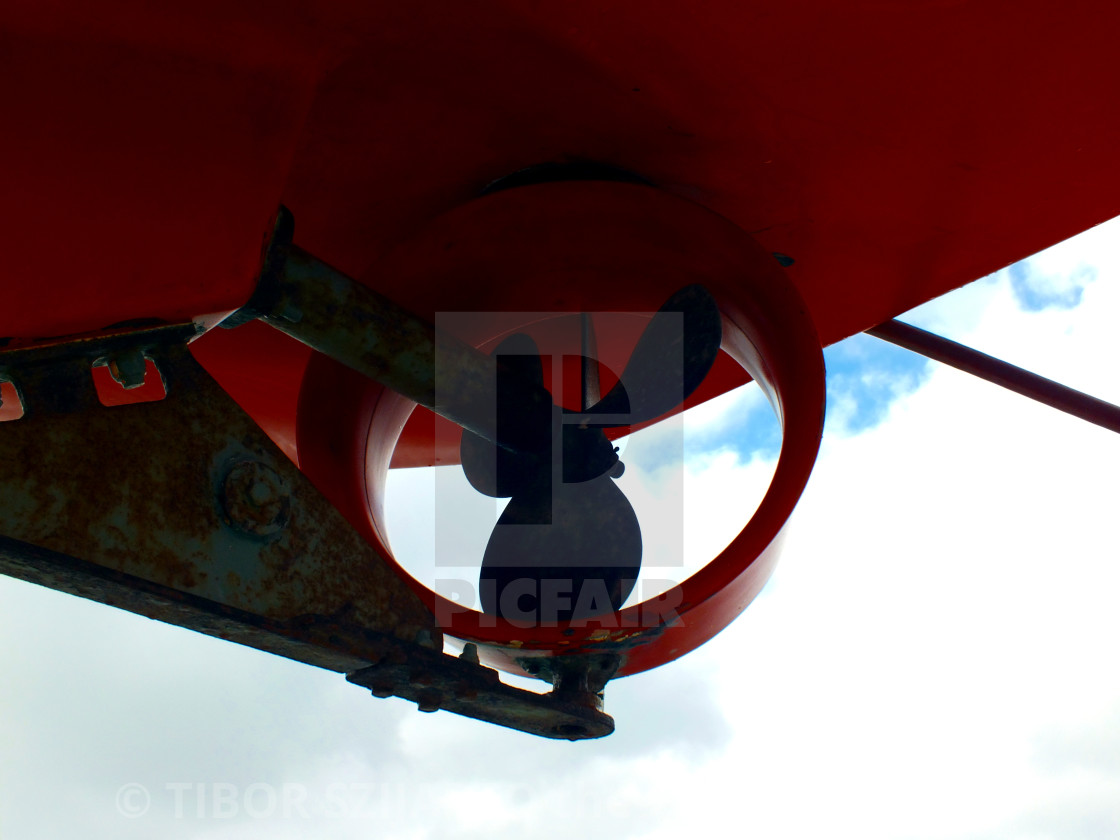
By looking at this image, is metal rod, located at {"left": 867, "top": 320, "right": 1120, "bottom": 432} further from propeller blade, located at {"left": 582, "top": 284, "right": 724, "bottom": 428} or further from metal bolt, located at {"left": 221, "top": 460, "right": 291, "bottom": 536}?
metal bolt, located at {"left": 221, "top": 460, "right": 291, "bottom": 536}

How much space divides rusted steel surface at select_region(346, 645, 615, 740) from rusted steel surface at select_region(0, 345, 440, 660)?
2.3 inches

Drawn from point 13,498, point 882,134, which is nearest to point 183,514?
point 13,498

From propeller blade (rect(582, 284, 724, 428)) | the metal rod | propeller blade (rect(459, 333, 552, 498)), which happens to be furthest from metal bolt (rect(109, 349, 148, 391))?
the metal rod

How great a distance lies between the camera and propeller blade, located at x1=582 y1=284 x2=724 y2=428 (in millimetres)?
2791

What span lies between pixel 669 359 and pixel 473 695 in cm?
117

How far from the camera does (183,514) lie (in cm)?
176

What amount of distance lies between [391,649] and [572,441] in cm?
86

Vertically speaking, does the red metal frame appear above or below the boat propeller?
above

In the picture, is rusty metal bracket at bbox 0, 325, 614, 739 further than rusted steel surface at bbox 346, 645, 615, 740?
No

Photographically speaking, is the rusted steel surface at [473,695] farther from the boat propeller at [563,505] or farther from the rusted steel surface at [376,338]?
the rusted steel surface at [376,338]

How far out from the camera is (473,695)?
2.01 m

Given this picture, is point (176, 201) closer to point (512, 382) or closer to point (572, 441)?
point (512, 382)

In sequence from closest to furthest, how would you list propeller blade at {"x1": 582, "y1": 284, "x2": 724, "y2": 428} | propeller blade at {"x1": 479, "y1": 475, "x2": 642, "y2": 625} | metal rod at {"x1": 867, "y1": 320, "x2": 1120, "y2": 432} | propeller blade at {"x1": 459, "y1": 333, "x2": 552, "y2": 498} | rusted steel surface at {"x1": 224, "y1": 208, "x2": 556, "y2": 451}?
1. rusted steel surface at {"x1": 224, "y1": 208, "x2": 556, "y2": 451}
2. propeller blade at {"x1": 459, "y1": 333, "x2": 552, "y2": 498}
3. propeller blade at {"x1": 479, "y1": 475, "x2": 642, "y2": 625}
4. propeller blade at {"x1": 582, "y1": 284, "x2": 724, "y2": 428}
5. metal rod at {"x1": 867, "y1": 320, "x2": 1120, "y2": 432}

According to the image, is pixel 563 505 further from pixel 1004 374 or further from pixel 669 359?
pixel 1004 374
